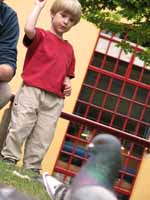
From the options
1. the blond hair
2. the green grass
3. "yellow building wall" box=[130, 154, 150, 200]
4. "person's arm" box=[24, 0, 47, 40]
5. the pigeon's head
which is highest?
the blond hair

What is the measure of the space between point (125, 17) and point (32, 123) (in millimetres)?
2179

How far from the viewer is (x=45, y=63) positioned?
3863 mm

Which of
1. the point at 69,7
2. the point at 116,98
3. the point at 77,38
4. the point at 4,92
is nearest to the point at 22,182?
the point at 4,92

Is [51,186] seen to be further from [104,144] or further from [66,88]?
[66,88]

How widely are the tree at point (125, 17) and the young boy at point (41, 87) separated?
163 cm

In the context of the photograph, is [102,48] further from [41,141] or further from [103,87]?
[41,141]

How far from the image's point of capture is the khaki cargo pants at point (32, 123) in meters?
3.86

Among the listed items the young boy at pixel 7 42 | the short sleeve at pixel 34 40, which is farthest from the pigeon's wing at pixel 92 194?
the short sleeve at pixel 34 40

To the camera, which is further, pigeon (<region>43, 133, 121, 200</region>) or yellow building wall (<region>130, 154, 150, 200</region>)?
yellow building wall (<region>130, 154, 150, 200</region>)

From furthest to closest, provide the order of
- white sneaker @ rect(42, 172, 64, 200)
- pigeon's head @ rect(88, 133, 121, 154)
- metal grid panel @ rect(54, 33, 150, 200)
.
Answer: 1. metal grid panel @ rect(54, 33, 150, 200)
2. white sneaker @ rect(42, 172, 64, 200)
3. pigeon's head @ rect(88, 133, 121, 154)

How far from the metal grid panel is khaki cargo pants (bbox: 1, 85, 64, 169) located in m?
6.47

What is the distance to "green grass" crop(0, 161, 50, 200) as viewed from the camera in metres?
3.04

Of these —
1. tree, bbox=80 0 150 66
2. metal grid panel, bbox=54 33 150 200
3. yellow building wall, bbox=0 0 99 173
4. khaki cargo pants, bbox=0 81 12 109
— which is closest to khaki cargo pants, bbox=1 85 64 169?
khaki cargo pants, bbox=0 81 12 109

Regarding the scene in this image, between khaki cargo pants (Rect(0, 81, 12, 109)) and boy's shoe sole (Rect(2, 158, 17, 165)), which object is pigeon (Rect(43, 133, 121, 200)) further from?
boy's shoe sole (Rect(2, 158, 17, 165))
